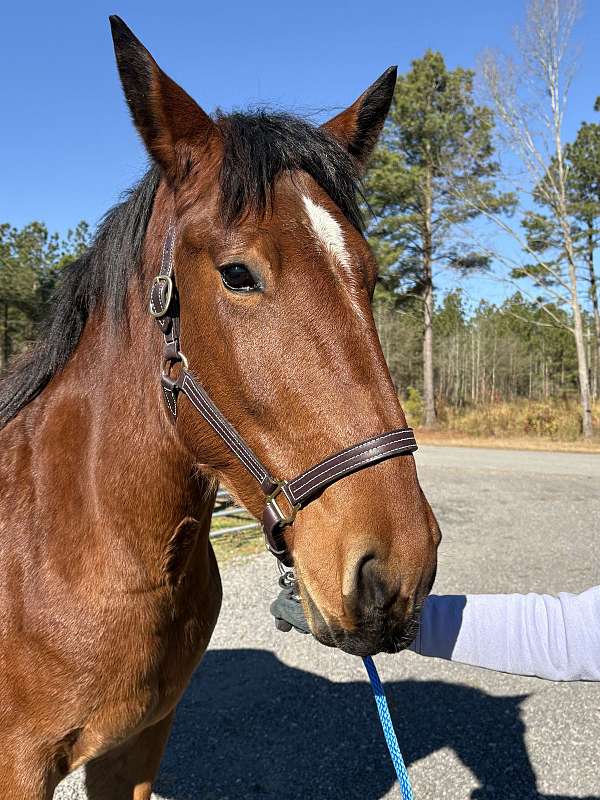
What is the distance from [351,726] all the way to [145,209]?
3550mm

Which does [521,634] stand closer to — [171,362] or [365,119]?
[171,362]

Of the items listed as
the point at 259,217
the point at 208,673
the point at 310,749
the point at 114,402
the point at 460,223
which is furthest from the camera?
the point at 460,223

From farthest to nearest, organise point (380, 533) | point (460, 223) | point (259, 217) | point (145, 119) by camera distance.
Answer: point (460, 223), point (145, 119), point (259, 217), point (380, 533)

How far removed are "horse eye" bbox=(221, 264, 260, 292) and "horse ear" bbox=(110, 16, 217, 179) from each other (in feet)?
1.39

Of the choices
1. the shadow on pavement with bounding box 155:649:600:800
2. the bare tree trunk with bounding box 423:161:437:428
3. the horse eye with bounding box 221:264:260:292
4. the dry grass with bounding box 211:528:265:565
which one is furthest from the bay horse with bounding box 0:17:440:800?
the bare tree trunk with bounding box 423:161:437:428

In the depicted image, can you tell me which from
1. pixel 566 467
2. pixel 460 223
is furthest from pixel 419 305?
Result: pixel 566 467

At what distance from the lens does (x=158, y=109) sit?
5.22 ft

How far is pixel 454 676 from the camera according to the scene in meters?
4.61

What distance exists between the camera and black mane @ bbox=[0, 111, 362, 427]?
1515mm

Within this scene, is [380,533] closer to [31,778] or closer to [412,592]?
[412,592]

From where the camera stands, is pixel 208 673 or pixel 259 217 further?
pixel 208 673

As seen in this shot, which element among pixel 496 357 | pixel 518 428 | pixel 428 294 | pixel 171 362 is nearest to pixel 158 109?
pixel 171 362

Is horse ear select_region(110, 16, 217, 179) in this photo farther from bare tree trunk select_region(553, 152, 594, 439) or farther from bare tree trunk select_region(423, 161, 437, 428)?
bare tree trunk select_region(423, 161, 437, 428)

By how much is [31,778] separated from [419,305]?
23.7 m
